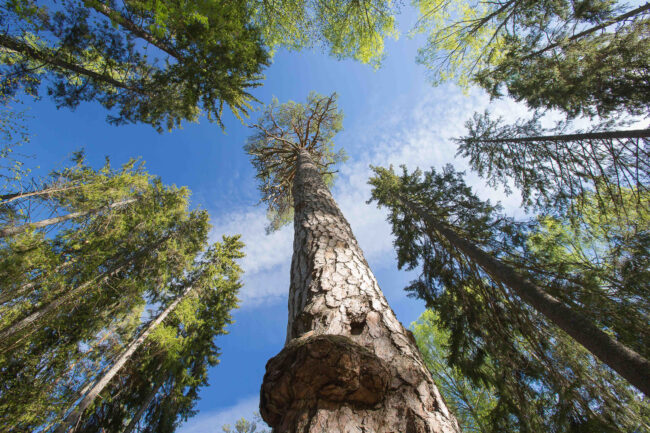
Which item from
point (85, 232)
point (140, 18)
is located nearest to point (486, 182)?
point (140, 18)

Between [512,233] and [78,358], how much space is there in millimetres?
12052

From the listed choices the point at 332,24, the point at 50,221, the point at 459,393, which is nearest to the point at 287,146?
the point at 332,24

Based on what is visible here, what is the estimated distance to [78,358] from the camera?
292 inches

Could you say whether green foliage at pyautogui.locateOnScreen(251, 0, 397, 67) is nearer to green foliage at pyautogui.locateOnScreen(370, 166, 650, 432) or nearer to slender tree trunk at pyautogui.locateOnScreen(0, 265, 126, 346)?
green foliage at pyautogui.locateOnScreen(370, 166, 650, 432)

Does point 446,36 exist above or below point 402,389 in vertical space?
above

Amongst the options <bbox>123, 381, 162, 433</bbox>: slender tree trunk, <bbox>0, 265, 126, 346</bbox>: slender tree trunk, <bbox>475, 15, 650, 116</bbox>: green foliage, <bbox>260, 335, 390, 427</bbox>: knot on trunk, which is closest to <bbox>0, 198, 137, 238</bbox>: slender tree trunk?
<bbox>0, 265, 126, 346</bbox>: slender tree trunk

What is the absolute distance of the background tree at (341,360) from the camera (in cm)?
102

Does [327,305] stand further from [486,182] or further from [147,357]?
[147,357]

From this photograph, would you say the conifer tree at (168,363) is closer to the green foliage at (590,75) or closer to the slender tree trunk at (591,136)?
the slender tree trunk at (591,136)

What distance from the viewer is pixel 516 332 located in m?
5.05

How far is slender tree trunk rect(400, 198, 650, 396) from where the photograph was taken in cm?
265

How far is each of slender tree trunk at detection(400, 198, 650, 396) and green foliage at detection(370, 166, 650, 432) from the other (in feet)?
1.81

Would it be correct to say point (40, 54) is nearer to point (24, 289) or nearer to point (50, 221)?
point (50, 221)

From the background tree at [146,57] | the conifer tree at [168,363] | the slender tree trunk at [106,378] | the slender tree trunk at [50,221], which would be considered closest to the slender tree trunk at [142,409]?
the conifer tree at [168,363]
